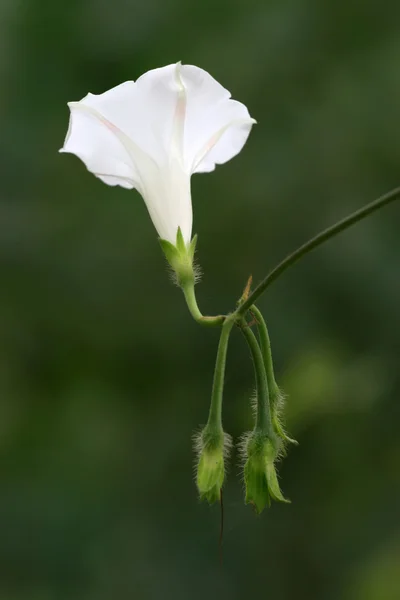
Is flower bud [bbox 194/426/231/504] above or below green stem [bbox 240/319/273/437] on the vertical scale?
below

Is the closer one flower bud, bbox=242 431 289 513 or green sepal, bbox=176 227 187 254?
flower bud, bbox=242 431 289 513

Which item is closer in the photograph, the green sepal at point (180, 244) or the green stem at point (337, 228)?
the green stem at point (337, 228)

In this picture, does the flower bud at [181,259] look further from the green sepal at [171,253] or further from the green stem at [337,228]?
the green stem at [337,228]

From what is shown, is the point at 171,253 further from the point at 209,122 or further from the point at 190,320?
the point at 190,320

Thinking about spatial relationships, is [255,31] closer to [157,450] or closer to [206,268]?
[206,268]

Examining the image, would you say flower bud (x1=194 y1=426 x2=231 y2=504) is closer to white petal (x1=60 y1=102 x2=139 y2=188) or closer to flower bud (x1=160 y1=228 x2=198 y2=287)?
flower bud (x1=160 y1=228 x2=198 y2=287)

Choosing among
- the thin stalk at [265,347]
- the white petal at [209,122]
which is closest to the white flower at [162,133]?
the white petal at [209,122]

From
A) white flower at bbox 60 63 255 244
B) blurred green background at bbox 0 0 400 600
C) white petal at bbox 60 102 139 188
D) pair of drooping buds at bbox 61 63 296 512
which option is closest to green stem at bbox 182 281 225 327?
pair of drooping buds at bbox 61 63 296 512

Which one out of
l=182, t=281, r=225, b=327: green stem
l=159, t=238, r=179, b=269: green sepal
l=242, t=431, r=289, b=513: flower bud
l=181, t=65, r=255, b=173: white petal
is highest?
l=181, t=65, r=255, b=173: white petal

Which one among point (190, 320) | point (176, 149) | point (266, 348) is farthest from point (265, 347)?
point (190, 320)
